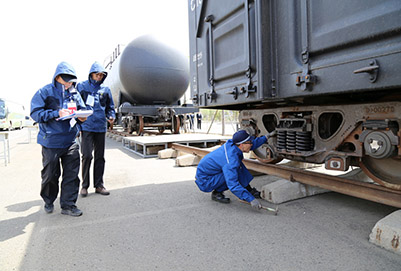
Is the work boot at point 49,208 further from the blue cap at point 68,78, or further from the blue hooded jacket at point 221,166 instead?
the blue hooded jacket at point 221,166

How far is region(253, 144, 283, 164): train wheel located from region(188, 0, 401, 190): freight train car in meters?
0.03

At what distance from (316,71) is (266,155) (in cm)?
203

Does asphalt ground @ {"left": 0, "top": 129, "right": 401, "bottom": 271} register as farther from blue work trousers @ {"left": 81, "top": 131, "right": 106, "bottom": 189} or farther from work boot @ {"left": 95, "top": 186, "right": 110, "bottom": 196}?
blue work trousers @ {"left": 81, "top": 131, "right": 106, "bottom": 189}

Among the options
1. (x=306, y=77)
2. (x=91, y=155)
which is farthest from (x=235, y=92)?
(x=91, y=155)

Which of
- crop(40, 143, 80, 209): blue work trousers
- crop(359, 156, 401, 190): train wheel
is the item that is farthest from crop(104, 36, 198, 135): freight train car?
crop(359, 156, 401, 190): train wheel

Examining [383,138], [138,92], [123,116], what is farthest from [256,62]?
[123,116]

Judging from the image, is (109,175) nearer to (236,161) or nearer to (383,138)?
(236,161)

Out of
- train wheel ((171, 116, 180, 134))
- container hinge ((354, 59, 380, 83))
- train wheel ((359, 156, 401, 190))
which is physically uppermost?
container hinge ((354, 59, 380, 83))

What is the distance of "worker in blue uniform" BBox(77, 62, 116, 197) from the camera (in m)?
4.09

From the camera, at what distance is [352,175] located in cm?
371

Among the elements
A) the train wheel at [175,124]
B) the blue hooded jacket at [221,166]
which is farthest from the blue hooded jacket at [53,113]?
the train wheel at [175,124]

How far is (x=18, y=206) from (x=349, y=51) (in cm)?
426

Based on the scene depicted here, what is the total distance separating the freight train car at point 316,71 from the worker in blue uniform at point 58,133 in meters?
1.88

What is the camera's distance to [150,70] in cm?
1056
